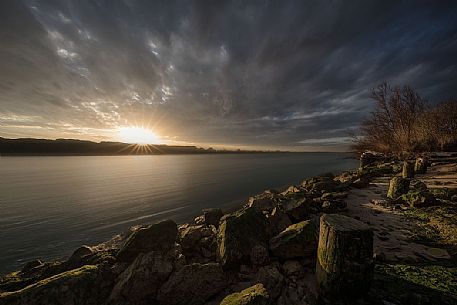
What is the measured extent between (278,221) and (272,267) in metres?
3.01

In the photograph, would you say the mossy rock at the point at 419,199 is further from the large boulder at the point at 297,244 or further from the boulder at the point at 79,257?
the boulder at the point at 79,257

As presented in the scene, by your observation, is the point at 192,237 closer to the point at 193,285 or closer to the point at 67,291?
the point at 193,285

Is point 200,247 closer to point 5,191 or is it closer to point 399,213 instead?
point 399,213

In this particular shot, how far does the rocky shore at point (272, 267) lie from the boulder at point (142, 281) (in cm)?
2

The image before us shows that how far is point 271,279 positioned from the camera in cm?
562

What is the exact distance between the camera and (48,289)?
5.11 m

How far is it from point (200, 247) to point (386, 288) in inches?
230

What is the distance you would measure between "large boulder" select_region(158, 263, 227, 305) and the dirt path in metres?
5.08

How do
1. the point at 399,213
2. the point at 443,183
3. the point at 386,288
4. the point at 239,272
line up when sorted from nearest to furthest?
the point at 386,288
the point at 239,272
the point at 399,213
the point at 443,183

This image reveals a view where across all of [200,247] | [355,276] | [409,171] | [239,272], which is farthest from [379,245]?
[409,171]

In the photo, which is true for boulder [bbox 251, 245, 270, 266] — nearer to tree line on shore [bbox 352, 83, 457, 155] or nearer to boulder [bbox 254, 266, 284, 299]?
boulder [bbox 254, 266, 284, 299]

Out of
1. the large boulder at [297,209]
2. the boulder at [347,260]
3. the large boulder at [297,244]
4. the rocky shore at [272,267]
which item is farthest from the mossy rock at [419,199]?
the boulder at [347,260]

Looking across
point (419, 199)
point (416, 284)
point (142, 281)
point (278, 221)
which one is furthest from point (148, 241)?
point (419, 199)

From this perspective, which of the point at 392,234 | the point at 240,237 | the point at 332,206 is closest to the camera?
the point at 240,237
